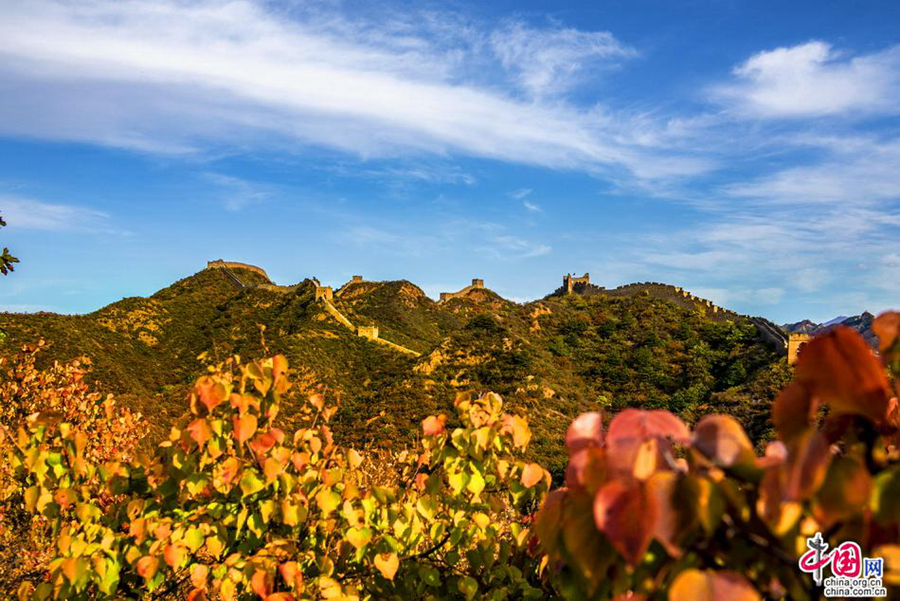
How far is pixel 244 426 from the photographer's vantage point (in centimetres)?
324

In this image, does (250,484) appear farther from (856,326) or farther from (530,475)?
(856,326)

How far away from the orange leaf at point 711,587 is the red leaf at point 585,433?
1.21ft

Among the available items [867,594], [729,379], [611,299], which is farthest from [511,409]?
[867,594]

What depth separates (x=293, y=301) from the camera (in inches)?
1738

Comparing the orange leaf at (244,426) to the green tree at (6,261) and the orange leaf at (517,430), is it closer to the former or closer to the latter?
the orange leaf at (517,430)

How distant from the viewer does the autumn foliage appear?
1.28 meters

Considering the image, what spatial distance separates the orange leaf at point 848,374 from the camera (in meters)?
1.39

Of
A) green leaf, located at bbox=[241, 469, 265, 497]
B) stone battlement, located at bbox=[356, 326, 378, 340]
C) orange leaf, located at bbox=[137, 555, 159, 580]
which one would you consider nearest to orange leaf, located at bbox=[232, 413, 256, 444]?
green leaf, located at bbox=[241, 469, 265, 497]

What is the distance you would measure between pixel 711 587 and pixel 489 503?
2629 mm

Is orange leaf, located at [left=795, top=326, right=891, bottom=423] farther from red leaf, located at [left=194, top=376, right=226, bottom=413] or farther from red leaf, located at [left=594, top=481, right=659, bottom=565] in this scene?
red leaf, located at [left=194, top=376, right=226, bottom=413]

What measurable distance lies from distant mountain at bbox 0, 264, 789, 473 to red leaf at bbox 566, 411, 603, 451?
2000 centimetres

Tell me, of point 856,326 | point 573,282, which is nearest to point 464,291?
point 573,282

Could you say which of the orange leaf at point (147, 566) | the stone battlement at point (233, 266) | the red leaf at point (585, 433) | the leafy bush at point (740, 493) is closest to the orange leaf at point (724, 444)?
the leafy bush at point (740, 493)

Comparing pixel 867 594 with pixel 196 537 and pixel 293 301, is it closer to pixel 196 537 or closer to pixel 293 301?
pixel 196 537
